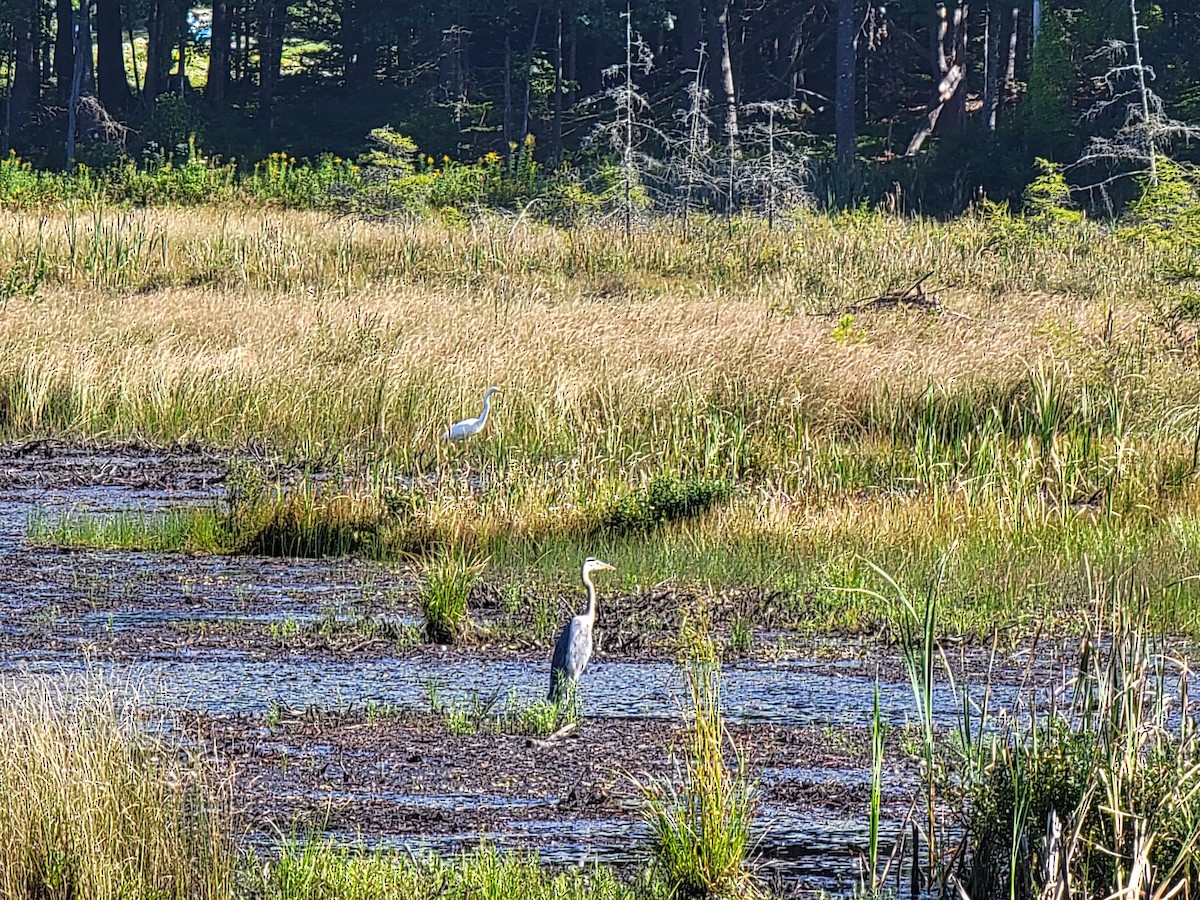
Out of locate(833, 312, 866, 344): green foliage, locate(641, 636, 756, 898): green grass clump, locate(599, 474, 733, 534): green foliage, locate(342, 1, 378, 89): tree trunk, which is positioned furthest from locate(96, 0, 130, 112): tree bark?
locate(641, 636, 756, 898): green grass clump

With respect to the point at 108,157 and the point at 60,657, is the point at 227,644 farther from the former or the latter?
the point at 108,157

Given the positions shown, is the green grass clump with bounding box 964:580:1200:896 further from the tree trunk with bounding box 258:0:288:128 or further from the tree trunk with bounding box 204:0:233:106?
the tree trunk with bounding box 204:0:233:106

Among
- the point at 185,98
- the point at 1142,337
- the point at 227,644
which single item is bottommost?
the point at 227,644

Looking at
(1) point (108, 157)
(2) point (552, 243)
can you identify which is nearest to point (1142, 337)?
(2) point (552, 243)

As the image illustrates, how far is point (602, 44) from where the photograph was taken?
45188 millimetres

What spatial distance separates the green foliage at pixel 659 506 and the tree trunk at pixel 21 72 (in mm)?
36578

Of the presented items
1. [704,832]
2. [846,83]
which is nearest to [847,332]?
[704,832]

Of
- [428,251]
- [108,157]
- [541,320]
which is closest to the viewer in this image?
[541,320]

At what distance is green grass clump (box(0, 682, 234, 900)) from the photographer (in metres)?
4.79

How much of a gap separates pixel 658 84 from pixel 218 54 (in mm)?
11090

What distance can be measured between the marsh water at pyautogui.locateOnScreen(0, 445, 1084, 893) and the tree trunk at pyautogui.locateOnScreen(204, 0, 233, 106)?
36.1m

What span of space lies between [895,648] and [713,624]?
0.90m

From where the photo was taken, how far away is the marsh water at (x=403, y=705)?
5.75 m

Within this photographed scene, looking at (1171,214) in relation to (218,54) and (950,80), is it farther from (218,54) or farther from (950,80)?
(218,54)
